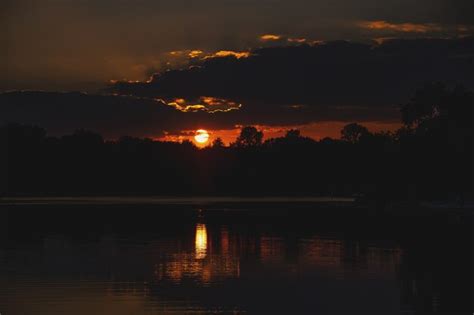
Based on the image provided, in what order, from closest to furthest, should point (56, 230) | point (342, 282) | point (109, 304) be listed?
1. point (109, 304)
2. point (342, 282)
3. point (56, 230)

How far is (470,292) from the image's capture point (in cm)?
3234

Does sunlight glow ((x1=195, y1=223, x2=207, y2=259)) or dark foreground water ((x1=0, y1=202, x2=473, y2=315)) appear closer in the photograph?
dark foreground water ((x1=0, y1=202, x2=473, y2=315))

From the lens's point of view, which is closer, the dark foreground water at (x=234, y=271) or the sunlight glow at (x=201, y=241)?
the dark foreground water at (x=234, y=271)

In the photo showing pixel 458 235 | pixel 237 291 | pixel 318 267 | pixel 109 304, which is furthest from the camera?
pixel 458 235

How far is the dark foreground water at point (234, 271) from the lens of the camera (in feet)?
95.2

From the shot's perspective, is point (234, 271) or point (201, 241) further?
point (201, 241)

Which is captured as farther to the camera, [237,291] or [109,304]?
[237,291]

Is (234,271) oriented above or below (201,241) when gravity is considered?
below

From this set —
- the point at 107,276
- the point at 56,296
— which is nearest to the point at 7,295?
the point at 56,296

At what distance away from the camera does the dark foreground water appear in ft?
95.2

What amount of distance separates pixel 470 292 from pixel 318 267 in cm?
931

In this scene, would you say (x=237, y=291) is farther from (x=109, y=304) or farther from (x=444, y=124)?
(x=444, y=124)

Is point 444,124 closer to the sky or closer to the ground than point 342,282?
closer to the sky

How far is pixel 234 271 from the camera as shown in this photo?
38.7m
